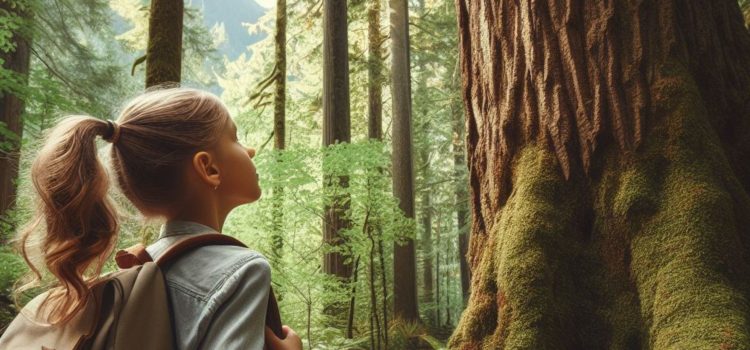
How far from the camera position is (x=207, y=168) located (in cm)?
161

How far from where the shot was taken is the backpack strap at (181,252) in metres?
1.42

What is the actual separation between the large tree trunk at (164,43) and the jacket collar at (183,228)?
337 cm

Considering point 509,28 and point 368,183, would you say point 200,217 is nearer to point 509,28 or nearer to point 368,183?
point 509,28

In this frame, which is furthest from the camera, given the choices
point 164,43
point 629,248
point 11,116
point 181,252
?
point 11,116

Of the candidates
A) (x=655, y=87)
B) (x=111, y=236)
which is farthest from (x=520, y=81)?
(x=111, y=236)

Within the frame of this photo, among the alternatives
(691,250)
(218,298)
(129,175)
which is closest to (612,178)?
(691,250)

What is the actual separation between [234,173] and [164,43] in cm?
358

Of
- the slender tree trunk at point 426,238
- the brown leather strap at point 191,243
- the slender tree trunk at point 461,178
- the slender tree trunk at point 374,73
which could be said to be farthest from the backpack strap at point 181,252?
the slender tree trunk at point 426,238

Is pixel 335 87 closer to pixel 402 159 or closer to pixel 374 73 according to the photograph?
pixel 402 159

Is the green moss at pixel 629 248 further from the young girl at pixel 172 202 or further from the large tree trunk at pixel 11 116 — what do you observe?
the large tree trunk at pixel 11 116

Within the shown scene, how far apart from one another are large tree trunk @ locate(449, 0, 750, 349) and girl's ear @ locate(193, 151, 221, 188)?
4.79 ft

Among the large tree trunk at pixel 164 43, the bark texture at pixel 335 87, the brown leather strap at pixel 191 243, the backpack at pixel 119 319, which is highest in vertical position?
the bark texture at pixel 335 87

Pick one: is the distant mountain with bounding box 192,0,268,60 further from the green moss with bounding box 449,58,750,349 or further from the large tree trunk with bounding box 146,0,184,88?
the green moss with bounding box 449,58,750,349

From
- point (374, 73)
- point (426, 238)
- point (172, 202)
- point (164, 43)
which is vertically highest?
point (374, 73)
